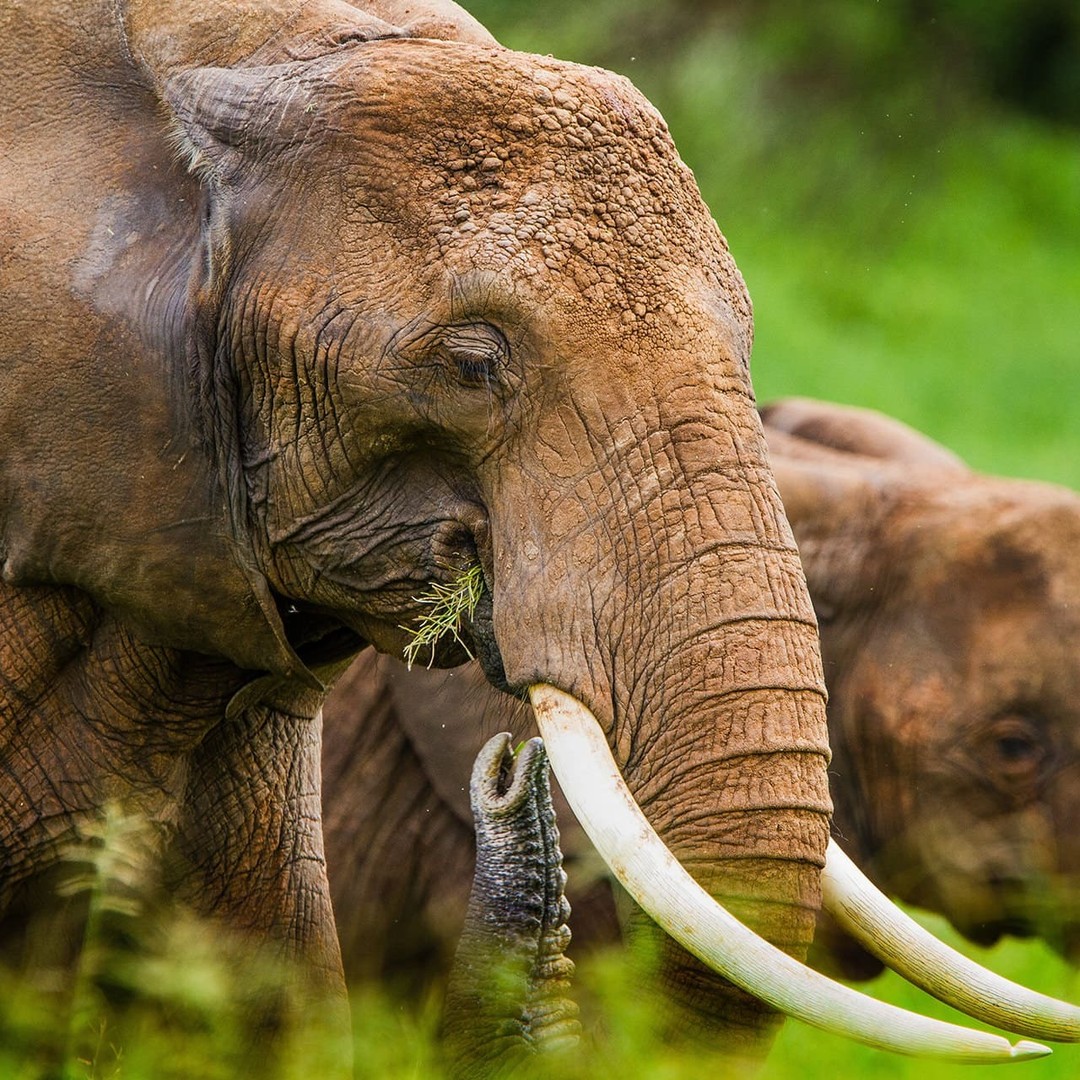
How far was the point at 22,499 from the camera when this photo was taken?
10.7 ft

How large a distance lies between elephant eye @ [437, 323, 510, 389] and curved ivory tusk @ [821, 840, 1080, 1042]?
748 millimetres

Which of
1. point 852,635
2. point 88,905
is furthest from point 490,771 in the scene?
point 852,635

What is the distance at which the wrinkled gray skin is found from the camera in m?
5.06

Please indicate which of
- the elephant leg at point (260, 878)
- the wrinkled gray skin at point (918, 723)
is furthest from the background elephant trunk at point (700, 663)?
the wrinkled gray skin at point (918, 723)

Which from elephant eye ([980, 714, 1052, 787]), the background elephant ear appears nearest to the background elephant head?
elephant eye ([980, 714, 1052, 787])

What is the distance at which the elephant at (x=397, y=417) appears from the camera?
2.93 m

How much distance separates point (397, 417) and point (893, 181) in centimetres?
1117

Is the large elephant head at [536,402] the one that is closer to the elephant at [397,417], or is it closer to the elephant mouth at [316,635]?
the elephant at [397,417]

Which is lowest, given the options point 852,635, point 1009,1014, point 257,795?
Result: point 852,635

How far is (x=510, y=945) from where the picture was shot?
3.71m

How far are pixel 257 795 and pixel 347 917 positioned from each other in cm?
134

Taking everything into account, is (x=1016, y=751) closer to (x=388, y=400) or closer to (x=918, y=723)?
(x=918, y=723)

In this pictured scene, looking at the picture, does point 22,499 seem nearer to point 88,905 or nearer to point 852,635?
point 88,905

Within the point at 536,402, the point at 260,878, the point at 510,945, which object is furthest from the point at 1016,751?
the point at 536,402
